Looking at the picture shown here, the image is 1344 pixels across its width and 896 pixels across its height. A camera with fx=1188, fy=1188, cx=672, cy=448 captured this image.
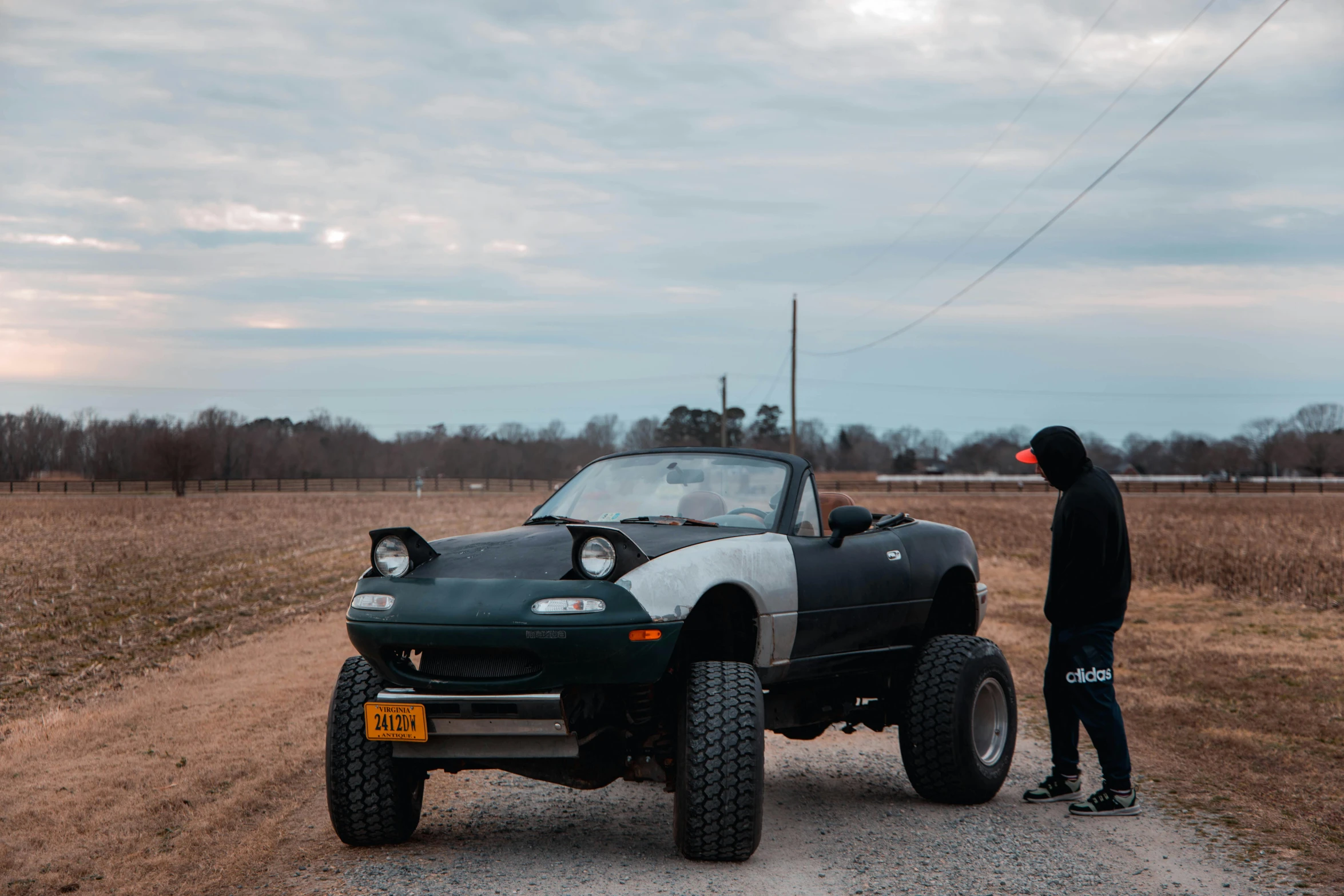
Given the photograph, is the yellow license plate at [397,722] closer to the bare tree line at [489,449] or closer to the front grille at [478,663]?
the front grille at [478,663]

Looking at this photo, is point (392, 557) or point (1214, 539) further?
point (1214, 539)

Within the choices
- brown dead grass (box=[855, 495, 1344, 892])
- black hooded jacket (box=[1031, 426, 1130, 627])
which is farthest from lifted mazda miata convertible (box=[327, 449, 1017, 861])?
brown dead grass (box=[855, 495, 1344, 892])

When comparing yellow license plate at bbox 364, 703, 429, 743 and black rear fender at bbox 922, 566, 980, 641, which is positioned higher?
black rear fender at bbox 922, 566, 980, 641

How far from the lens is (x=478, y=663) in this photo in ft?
17.0

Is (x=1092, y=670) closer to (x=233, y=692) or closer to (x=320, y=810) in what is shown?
(x=320, y=810)

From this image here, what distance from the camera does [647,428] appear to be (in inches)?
5030

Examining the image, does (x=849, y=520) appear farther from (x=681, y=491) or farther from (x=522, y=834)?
(x=522, y=834)

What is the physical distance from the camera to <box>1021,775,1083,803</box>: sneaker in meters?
6.64

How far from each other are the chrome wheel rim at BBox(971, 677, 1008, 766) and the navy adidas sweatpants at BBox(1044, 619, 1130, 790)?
42 centimetres

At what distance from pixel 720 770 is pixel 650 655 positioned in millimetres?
592

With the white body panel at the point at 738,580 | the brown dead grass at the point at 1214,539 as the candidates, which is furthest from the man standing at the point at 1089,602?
the brown dead grass at the point at 1214,539

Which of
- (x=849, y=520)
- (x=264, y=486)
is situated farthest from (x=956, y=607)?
(x=264, y=486)

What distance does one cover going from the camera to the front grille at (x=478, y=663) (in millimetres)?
5090

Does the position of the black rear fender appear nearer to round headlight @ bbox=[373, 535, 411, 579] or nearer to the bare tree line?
round headlight @ bbox=[373, 535, 411, 579]
